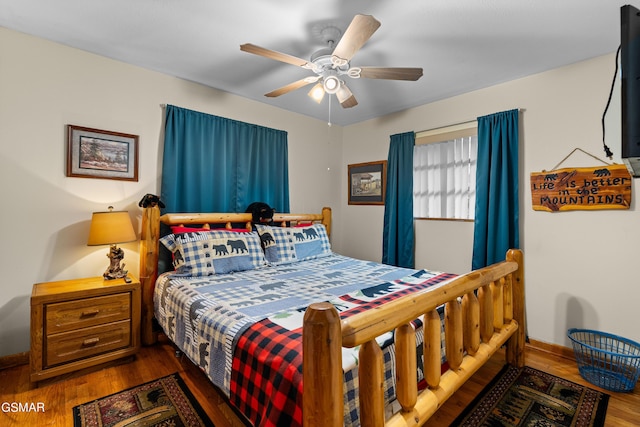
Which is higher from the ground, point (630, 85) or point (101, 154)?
point (101, 154)

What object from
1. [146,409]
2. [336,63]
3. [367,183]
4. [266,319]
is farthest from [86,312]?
[367,183]

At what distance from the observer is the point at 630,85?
75 cm

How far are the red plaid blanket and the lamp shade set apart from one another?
1.48 m

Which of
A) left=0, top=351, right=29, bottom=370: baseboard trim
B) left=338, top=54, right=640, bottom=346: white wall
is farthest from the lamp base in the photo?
left=338, top=54, right=640, bottom=346: white wall

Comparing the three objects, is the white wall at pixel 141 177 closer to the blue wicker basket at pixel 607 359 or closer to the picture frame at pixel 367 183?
the blue wicker basket at pixel 607 359

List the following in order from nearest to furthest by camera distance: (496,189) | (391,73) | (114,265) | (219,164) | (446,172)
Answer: (391,73)
(114,265)
(496,189)
(219,164)
(446,172)

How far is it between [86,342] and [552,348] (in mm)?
3588

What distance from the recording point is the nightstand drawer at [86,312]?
1.97 metres

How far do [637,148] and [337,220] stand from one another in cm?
368

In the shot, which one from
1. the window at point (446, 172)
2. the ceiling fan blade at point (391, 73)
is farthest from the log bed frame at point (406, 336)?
the ceiling fan blade at point (391, 73)

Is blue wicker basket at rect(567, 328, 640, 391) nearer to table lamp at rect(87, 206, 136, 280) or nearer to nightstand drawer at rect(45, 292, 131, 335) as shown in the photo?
nightstand drawer at rect(45, 292, 131, 335)

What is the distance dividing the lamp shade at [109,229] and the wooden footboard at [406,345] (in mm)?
2007

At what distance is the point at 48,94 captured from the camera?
2.25m

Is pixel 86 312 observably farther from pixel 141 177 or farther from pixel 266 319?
pixel 266 319
